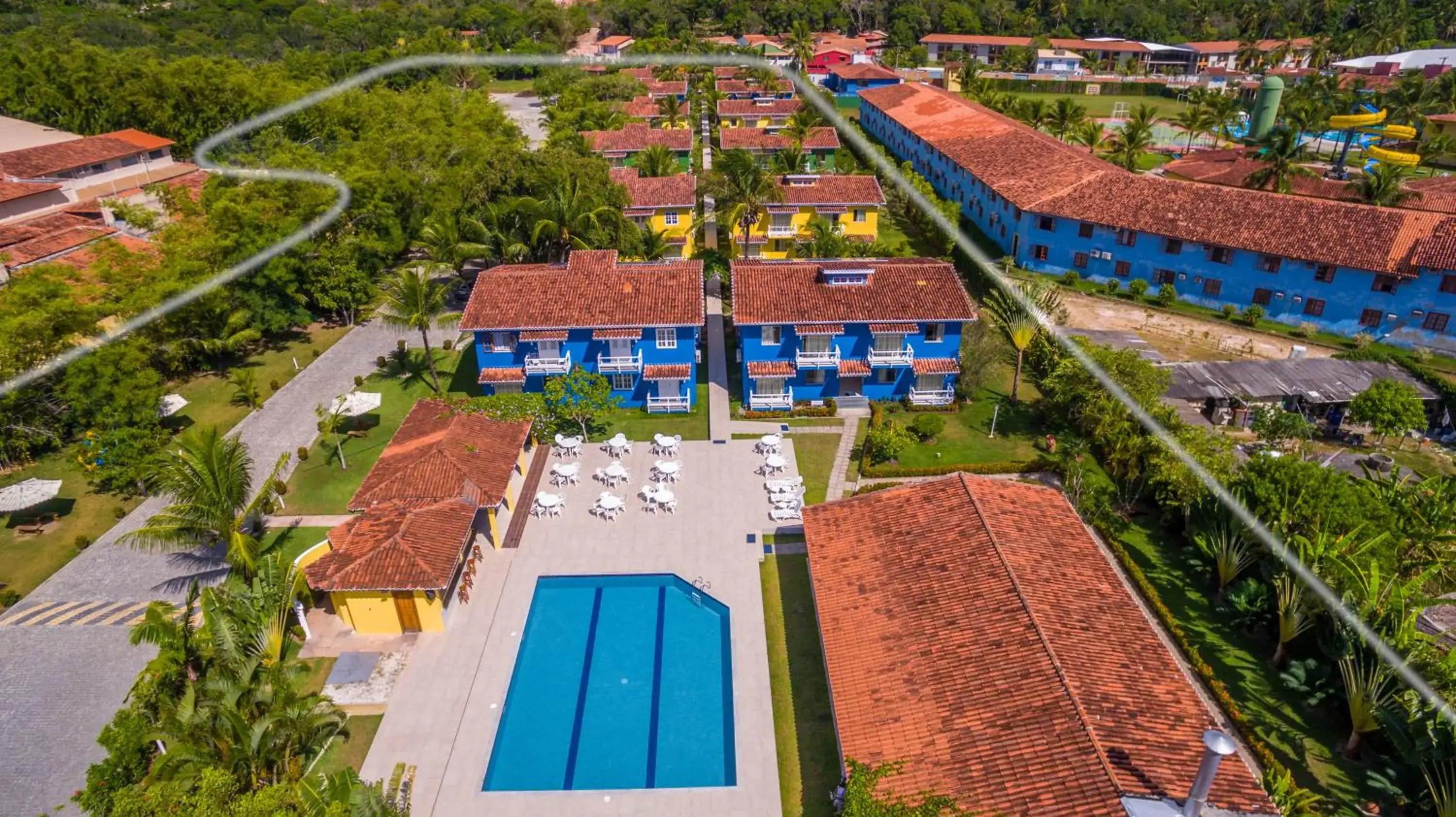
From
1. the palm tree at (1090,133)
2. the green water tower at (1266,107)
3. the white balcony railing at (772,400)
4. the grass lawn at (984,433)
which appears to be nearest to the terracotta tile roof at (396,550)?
the white balcony railing at (772,400)

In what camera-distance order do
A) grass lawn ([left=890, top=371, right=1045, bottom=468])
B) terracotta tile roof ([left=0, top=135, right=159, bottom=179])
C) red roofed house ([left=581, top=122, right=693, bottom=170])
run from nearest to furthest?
grass lawn ([left=890, top=371, right=1045, bottom=468]) → terracotta tile roof ([left=0, top=135, right=159, bottom=179]) → red roofed house ([left=581, top=122, right=693, bottom=170])

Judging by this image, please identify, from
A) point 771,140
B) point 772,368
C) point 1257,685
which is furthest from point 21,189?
point 1257,685

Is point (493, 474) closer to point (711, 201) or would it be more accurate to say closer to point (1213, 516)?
point (1213, 516)

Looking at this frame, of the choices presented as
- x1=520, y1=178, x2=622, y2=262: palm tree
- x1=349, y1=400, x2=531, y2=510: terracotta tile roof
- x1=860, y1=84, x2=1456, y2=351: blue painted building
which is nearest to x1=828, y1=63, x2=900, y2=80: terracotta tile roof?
x1=860, y1=84, x2=1456, y2=351: blue painted building

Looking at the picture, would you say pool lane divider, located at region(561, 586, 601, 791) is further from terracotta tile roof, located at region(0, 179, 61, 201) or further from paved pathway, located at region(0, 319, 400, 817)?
terracotta tile roof, located at region(0, 179, 61, 201)

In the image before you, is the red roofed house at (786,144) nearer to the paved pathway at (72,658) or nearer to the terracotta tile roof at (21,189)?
the paved pathway at (72,658)

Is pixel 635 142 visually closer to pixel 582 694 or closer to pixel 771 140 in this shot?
pixel 771 140
